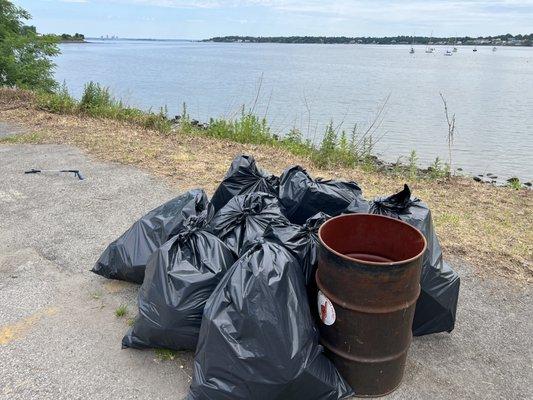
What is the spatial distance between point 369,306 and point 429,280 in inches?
28.3

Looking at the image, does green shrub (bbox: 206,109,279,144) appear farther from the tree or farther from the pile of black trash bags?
the tree

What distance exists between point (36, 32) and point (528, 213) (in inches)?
636

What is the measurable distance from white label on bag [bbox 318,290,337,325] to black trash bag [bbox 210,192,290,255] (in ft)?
1.86

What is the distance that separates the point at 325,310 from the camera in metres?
2.26

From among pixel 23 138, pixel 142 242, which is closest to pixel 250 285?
pixel 142 242

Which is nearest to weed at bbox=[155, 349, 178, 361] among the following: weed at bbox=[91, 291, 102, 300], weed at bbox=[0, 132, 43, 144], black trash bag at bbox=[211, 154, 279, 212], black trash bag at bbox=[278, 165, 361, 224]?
weed at bbox=[91, 291, 102, 300]

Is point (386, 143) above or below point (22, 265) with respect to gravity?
below

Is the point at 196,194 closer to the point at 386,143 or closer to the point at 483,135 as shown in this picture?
the point at 386,143

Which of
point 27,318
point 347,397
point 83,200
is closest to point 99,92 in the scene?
point 83,200

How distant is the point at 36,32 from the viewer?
15.9m

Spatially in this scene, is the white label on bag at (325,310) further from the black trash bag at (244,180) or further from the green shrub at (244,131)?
the green shrub at (244,131)

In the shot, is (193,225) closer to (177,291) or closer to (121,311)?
(177,291)

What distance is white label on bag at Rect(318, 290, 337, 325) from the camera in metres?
2.21

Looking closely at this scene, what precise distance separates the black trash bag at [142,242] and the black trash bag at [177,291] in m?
0.48
